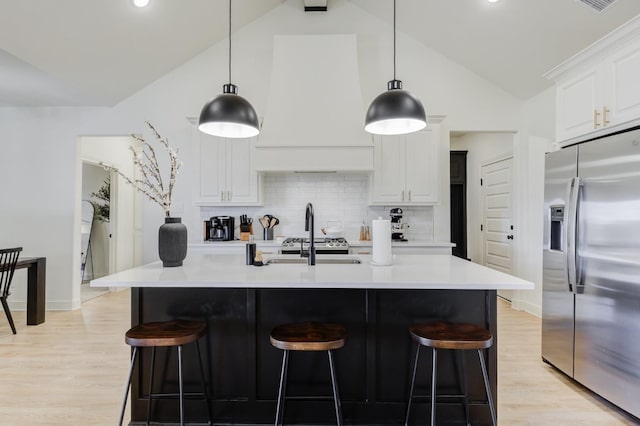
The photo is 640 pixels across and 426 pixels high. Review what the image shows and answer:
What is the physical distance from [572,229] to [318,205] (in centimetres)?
285

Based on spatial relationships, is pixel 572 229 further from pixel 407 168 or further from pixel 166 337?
pixel 166 337

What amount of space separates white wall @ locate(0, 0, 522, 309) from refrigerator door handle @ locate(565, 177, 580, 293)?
2013 mm

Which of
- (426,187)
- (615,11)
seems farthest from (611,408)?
(615,11)

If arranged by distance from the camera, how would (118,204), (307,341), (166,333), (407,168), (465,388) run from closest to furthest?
(307,341) < (166,333) < (465,388) < (407,168) < (118,204)

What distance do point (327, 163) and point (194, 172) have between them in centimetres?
165

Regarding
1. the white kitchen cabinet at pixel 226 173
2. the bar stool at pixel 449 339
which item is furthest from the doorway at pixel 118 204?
the bar stool at pixel 449 339

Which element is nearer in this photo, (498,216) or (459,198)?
(498,216)

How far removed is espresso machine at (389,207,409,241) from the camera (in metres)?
4.42

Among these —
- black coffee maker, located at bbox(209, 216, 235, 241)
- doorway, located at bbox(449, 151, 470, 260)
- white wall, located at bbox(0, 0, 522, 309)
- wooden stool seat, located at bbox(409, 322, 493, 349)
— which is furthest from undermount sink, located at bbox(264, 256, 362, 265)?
doorway, located at bbox(449, 151, 470, 260)

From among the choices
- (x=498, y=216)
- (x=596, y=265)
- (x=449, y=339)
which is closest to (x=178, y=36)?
(x=449, y=339)

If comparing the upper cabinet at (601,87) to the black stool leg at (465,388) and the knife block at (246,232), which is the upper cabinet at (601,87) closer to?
the black stool leg at (465,388)

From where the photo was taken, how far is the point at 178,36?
161 inches

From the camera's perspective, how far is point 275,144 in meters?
4.03

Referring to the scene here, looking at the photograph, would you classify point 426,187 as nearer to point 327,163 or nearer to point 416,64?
point 327,163
